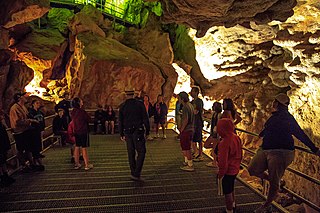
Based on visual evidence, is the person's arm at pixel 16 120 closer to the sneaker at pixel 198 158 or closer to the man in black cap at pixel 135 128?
the man in black cap at pixel 135 128

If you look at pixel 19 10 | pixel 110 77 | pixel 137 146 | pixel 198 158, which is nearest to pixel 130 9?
pixel 110 77

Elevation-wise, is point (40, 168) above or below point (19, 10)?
below

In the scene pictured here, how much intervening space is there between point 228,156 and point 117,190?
2.59 meters

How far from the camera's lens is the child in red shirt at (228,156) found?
12.7 ft

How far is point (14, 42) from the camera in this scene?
17500 millimetres

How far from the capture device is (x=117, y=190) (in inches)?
216

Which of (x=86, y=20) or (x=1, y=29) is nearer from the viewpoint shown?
(x=1, y=29)

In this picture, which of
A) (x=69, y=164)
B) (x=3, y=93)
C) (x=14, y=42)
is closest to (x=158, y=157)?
(x=69, y=164)

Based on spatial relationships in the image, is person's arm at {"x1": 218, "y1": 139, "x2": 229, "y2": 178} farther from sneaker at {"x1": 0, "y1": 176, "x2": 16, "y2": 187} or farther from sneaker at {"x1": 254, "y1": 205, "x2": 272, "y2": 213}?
sneaker at {"x1": 0, "y1": 176, "x2": 16, "y2": 187}

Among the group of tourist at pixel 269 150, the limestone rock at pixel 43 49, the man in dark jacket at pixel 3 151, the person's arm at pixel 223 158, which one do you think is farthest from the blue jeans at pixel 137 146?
the limestone rock at pixel 43 49

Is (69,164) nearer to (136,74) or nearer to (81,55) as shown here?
(136,74)

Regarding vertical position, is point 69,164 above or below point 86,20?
below

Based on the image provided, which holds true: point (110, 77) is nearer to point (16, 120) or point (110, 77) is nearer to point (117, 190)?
point (16, 120)

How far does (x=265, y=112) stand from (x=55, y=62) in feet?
48.1
